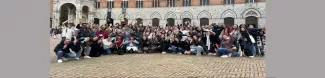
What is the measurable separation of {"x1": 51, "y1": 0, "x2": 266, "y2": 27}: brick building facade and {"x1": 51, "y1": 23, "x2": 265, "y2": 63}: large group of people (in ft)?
40.3

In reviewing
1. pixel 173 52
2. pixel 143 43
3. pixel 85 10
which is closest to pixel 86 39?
pixel 143 43

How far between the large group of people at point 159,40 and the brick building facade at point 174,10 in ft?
40.3

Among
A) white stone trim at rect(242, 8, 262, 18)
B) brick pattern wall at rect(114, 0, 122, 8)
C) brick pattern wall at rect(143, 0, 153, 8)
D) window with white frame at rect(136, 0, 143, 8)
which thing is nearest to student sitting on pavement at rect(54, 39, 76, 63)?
white stone trim at rect(242, 8, 262, 18)

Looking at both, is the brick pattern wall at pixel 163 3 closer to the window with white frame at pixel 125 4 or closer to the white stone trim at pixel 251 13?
the window with white frame at pixel 125 4

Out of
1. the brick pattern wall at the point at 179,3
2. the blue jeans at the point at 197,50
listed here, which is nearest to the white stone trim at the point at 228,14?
the brick pattern wall at the point at 179,3

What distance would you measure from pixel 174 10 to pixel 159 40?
15447 mm

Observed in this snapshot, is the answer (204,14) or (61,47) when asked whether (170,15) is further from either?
(61,47)

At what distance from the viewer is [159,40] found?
9.30 meters

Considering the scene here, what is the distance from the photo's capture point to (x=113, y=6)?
2583 cm

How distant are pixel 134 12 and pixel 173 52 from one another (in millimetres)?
16597

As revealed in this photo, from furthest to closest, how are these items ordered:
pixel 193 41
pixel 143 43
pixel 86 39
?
pixel 143 43 → pixel 193 41 → pixel 86 39

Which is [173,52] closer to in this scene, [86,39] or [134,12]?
[86,39]

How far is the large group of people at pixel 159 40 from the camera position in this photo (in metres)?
7.24

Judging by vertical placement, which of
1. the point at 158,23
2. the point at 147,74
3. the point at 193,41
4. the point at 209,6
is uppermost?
the point at 209,6
